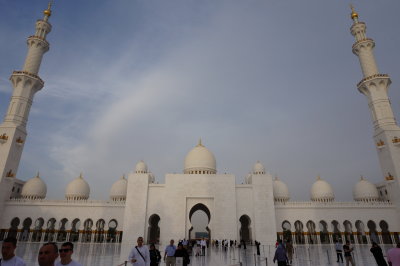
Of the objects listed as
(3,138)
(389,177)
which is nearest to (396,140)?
(389,177)

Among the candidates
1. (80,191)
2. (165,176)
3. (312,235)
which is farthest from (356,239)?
(80,191)

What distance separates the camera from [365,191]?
33.2 meters

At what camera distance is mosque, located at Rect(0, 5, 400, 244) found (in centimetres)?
2762

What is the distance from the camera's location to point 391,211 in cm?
2934

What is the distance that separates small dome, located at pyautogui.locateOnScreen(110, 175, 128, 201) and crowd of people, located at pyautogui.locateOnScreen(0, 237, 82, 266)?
3403cm

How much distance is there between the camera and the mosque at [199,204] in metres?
27.6

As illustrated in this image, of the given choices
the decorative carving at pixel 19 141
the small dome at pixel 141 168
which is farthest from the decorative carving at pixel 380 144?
the decorative carving at pixel 19 141

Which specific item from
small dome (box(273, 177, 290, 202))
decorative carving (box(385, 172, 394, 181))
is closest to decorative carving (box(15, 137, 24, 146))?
small dome (box(273, 177, 290, 202))

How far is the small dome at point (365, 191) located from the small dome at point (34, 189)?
1601 inches

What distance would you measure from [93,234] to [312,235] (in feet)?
83.1

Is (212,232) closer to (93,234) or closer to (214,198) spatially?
(214,198)

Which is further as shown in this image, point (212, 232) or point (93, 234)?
point (93, 234)

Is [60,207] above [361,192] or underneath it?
underneath

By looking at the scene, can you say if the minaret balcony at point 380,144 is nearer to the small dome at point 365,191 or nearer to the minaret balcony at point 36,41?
the small dome at point 365,191
